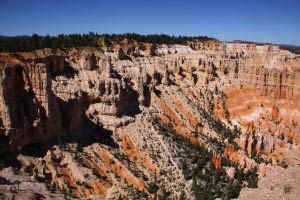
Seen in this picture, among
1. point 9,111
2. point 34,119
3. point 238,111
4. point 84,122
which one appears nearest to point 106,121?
point 84,122

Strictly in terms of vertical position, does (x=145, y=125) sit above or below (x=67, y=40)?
below

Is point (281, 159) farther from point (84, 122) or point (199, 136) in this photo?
point (84, 122)

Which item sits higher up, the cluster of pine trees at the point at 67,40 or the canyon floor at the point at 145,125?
the cluster of pine trees at the point at 67,40

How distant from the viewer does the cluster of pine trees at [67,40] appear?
48.2 metres

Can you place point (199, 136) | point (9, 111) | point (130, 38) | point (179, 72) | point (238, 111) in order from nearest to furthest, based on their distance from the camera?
point (9, 111)
point (199, 136)
point (238, 111)
point (179, 72)
point (130, 38)

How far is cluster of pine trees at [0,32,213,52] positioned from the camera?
48.2m

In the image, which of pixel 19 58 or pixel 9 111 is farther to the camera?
pixel 19 58

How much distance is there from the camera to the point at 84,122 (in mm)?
42719

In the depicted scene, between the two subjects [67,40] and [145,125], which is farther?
[67,40]

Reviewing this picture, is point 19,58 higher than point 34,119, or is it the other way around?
point 19,58

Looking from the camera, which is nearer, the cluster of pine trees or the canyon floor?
the canyon floor

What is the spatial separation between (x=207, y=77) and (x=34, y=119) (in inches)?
1554

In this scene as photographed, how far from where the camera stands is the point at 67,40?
190 ft

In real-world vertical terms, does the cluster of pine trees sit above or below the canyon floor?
above
